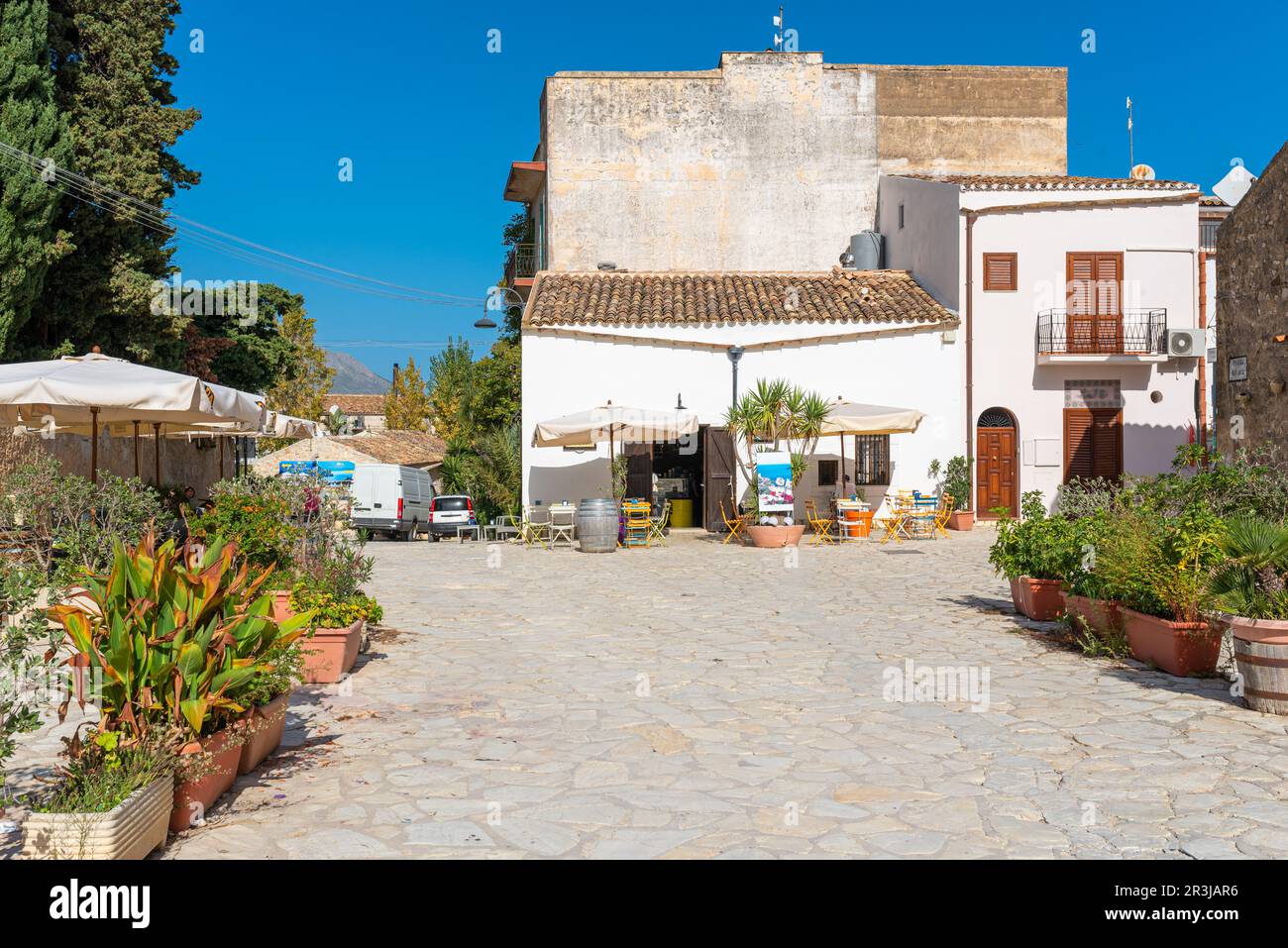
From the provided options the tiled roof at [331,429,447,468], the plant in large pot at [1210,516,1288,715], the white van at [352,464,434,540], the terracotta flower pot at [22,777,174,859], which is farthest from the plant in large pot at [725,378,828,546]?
the tiled roof at [331,429,447,468]

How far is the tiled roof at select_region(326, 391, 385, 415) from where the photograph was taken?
71875 millimetres

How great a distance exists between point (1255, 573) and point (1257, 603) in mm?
278

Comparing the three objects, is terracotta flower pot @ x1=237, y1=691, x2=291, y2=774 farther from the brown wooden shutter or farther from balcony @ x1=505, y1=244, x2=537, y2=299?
balcony @ x1=505, y1=244, x2=537, y2=299

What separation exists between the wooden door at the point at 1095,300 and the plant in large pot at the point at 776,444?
604 cm

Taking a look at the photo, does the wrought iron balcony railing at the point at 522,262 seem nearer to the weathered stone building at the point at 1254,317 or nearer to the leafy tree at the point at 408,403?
the weathered stone building at the point at 1254,317

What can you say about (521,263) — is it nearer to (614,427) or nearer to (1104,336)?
(614,427)

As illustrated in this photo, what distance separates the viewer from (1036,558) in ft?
32.0

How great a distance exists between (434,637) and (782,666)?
319 cm

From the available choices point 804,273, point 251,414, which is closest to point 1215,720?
point 251,414

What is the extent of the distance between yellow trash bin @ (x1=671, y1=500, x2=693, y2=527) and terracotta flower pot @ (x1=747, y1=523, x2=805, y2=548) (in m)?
3.73

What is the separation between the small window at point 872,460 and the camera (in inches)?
872

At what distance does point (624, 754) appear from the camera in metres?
5.51

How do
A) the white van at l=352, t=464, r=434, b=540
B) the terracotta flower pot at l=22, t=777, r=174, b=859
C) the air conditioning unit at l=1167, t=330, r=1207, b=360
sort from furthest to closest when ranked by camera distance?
the white van at l=352, t=464, r=434, b=540, the air conditioning unit at l=1167, t=330, r=1207, b=360, the terracotta flower pot at l=22, t=777, r=174, b=859

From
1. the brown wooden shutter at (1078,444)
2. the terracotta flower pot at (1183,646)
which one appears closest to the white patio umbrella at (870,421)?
the brown wooden shutter at (1078,444)
